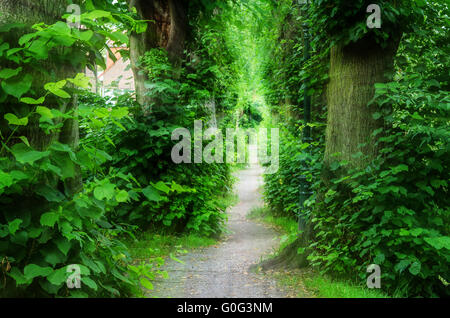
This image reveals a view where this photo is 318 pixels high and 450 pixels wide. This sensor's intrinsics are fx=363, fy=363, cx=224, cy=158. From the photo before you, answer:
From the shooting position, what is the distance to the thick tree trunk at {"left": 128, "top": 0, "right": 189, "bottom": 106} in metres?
7.70

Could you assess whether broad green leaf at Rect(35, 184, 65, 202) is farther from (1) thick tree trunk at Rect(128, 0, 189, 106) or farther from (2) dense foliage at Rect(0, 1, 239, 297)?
(1) thick tree trunk at Rect(128, 0, 189, 106)

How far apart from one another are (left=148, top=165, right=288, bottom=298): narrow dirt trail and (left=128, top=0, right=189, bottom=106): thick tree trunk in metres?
3.48

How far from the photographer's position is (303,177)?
263 inches

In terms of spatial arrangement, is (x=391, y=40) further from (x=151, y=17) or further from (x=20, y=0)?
(x=151, y=17)

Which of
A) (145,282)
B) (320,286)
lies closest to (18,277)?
(145,282)

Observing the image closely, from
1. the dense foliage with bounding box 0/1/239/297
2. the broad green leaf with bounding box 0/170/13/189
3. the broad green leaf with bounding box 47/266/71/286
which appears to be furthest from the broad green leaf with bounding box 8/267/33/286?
the broad green leaf with bounding box 0/170/13/189

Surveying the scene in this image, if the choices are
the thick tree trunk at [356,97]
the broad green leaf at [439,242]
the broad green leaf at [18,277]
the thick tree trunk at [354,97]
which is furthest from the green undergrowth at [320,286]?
the broad green leaf at [18,277]

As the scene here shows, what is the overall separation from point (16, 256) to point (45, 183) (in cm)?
54

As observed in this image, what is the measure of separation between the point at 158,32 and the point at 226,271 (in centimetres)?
518

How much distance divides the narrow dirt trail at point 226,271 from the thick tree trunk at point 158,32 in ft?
11.4

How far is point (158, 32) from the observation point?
7.87 meters

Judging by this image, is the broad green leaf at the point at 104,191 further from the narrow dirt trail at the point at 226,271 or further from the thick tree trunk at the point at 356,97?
the thick tree trunk at the point at 356,97

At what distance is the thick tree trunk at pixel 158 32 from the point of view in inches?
A: 303
